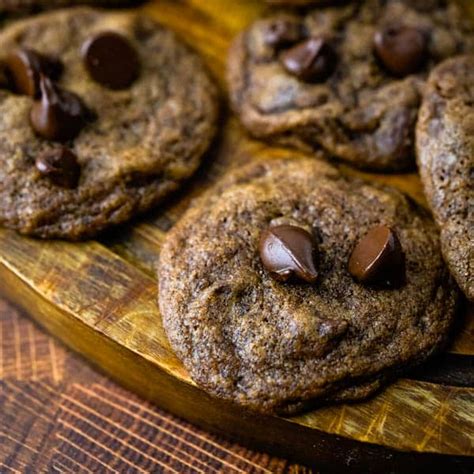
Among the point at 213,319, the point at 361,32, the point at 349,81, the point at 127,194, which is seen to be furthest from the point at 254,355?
the point at 361,32

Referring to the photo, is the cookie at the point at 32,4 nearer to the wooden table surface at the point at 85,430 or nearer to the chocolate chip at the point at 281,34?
the chocolate chip at the point at 281,34

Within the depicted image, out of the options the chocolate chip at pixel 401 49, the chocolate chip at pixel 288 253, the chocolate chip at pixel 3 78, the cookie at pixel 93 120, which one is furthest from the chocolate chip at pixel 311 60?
the chocolate chip at pixel 3 78

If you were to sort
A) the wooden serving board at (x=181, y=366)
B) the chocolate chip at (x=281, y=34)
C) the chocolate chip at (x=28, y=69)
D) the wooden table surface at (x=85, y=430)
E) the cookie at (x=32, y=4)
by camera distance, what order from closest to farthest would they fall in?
the wooden serving board at (x=181, y=366)
the wooden table surface at (x=85, y=430)
the chocolate chip at (x=28, y=69)
the chocolate chip at (x=281, y=34)
the cookie at (x=32, y=4)

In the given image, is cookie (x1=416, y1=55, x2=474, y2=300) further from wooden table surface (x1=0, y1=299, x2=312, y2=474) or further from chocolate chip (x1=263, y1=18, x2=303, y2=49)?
wooden table surface (x1=0, y1=299, x2=312, y2=474)

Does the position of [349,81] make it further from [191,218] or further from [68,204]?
[68,204]

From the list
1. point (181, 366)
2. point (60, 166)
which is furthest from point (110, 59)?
point (181, 366)

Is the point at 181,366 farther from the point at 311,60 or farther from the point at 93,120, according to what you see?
the point at 311,60

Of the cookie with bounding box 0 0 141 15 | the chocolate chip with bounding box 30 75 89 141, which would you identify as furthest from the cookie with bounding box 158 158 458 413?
the cookie with bounding box 0 0 141 15
